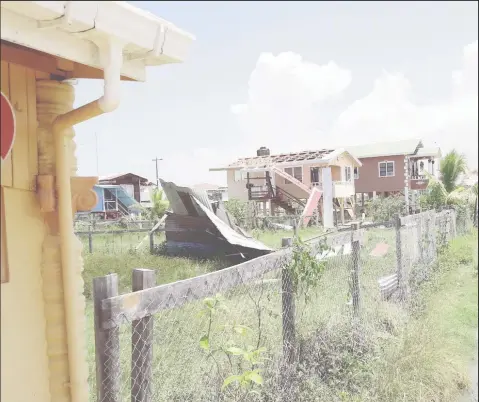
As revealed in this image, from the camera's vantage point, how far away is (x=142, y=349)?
2.76m

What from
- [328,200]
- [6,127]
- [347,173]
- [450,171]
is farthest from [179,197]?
[347,173]

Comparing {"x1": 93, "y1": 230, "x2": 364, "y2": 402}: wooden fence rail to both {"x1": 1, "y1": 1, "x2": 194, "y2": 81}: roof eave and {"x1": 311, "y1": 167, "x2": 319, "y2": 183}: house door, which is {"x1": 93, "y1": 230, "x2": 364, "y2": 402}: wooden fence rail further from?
{"x1": 311, "y1": 167, "x2": 319, "y2": 183}: house door

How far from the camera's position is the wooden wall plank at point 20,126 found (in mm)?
2131

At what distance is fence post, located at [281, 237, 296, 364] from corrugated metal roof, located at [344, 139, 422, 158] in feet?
99.1

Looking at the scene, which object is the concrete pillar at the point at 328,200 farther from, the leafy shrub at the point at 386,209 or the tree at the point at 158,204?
the tree at the point at 158,204

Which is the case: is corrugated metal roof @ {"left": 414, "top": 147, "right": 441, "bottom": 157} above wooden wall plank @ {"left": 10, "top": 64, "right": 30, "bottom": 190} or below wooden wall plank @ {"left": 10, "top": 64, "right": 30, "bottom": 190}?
above

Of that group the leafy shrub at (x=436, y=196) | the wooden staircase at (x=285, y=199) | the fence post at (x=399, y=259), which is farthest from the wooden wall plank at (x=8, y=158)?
the wooden staircase at (x=285, y=199)

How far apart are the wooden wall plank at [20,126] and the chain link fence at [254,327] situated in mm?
625

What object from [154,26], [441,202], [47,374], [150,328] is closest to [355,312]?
[150,328]

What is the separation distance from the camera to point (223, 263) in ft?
38.9

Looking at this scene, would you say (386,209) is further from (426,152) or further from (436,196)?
(426,152)

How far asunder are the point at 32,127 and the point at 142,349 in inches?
50.9

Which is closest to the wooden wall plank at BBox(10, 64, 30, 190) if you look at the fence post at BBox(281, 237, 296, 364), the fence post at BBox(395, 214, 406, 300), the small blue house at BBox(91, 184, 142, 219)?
the fence post at BBox(281, 237, 296, 364)

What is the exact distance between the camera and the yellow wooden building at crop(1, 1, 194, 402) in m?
2.00
